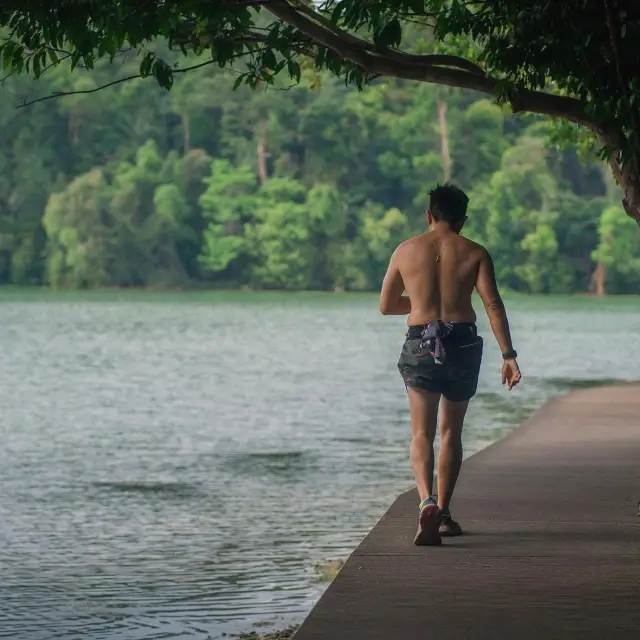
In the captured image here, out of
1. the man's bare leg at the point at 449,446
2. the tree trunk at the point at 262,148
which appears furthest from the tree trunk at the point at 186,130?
the man's bare leg at the point at 449,446

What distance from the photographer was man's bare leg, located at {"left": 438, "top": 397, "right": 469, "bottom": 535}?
26.8 ft

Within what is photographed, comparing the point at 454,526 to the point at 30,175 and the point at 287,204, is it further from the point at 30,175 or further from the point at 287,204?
the point at 30,175

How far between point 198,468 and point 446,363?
7.77 meters

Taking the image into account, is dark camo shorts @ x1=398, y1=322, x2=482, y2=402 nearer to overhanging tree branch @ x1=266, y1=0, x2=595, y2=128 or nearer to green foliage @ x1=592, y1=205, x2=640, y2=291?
overhanging tree branch @ x1=266, y1=0, x2=595, y2=128

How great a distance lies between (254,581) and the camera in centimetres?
924

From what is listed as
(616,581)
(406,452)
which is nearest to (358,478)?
(406,452)

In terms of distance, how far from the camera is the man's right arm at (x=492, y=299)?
8.13 m

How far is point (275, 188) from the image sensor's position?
100438 millimetres

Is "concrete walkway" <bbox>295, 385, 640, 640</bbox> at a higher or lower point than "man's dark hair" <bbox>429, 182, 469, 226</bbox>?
lower

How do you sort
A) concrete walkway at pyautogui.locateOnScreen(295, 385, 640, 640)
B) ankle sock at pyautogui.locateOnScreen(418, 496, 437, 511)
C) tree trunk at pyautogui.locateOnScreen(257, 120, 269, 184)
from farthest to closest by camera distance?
tree trunk at pyautogui.locateOnScreen(257, 120, 269, 184) < ankle sock at pyautogui.locateOnScreen(418, 496, 437, 511) < concrete walkway at pyautogui.locateOnScreen(295, 385, 640, 640)

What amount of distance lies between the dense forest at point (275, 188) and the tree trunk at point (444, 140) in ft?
0.44

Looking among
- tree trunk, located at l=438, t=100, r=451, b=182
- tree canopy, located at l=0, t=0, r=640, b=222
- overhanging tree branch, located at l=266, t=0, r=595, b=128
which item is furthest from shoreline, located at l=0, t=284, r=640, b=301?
tree canopy, located at l=0, t=0, r=640, b=222

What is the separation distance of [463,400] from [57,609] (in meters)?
2.27

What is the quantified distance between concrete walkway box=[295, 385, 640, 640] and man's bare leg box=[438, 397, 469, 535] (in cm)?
25
